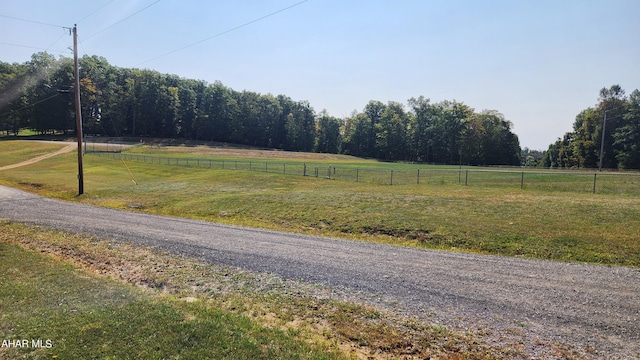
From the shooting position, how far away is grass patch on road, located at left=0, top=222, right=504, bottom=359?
4496mm

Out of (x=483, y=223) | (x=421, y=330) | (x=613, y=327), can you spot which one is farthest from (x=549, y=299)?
(x=483, y=223)

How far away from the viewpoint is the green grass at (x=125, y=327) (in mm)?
4348

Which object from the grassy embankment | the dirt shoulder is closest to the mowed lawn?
the grassy embankment

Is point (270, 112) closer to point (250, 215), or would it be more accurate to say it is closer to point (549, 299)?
point (250, 215)

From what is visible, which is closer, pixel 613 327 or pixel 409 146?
pixel 613 327

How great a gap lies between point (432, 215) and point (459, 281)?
25.2 feet

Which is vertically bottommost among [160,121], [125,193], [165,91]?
[125,193]

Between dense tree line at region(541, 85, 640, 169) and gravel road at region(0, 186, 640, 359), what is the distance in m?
69.7

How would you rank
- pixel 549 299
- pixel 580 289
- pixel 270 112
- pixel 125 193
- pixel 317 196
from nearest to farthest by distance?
pixel 549 299, pixel 580 289, pixel 317 196, pixel 125 193, pixel 270 112

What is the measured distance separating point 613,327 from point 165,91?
374ft

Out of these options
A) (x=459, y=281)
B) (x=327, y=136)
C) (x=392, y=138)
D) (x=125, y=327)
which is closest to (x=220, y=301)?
(x=125, y=327)

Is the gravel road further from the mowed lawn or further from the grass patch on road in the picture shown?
the mowed lawn

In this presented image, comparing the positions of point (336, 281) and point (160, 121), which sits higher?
point (160, 121)

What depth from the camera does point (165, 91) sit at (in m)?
102
